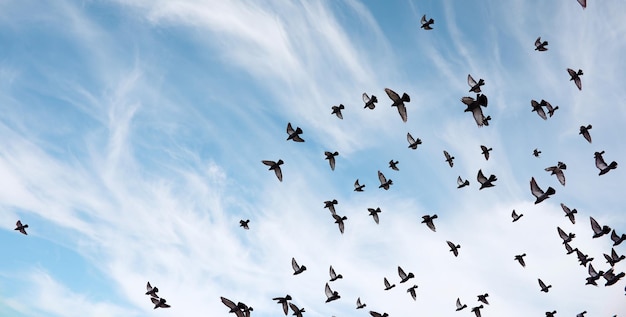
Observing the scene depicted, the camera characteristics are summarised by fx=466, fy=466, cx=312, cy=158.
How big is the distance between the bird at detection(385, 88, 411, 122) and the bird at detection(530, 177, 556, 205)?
33.8 ft

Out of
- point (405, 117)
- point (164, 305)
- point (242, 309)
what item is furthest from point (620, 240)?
point (164, 305)

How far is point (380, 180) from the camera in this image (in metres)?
37.0

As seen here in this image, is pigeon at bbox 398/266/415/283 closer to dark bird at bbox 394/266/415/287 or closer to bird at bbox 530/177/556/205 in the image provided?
dark bird at bbox 394/266/415/287

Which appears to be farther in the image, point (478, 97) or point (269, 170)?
point (269, 170)

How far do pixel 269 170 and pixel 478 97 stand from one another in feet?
50.8

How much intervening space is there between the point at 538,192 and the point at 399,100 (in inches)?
474

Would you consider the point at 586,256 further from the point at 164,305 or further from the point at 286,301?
the point at 164,305

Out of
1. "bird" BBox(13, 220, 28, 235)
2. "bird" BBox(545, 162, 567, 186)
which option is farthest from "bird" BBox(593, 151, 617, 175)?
"bird" BBox(13, 220, 28, 235)

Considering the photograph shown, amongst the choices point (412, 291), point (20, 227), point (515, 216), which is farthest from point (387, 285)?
point (20, 227)

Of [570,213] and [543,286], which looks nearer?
[570,213]

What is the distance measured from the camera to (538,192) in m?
31.1

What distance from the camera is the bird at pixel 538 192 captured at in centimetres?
3050

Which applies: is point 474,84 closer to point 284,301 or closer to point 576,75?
point 576,75

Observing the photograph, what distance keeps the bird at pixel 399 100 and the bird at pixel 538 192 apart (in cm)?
1031
